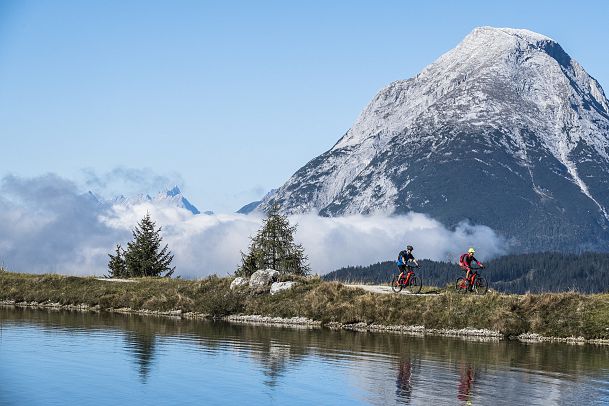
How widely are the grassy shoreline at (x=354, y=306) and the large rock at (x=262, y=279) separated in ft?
3.20

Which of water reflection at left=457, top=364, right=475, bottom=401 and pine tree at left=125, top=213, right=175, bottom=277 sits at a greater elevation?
pine tree at left=125, top=213, right=175, bottom=277

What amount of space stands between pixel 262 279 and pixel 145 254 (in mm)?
32607

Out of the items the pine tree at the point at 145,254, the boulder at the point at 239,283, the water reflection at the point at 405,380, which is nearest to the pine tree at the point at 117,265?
the pine tree at the point at 145,254

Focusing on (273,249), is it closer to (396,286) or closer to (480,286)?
(396,286)

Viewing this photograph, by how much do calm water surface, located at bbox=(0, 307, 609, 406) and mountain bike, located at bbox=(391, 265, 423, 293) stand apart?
865 cm

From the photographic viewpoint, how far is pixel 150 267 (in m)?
96.1

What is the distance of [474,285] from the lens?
61250 mm

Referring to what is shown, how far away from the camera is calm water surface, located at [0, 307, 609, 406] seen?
1230 inches

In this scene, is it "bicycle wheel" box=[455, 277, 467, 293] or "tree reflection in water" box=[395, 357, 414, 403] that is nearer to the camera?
"tree reflection in water" box=[395, 357, 414, 403]

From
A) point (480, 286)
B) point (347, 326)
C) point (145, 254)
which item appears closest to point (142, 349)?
point (347, 326)

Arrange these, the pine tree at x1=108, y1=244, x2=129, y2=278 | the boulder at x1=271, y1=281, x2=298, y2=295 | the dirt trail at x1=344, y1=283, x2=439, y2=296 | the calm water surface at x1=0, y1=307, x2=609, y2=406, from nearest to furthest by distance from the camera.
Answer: the calm water surface at x1=0, y1=307, x2=609, y2=406 < the dirt trail at x1=344, y1=283, x2=439, y2=296 < the boulder at x1=271, y1=281, x2=298, y2=295 < the pine tree at x1=108, y1=244, x2=129, y2=278

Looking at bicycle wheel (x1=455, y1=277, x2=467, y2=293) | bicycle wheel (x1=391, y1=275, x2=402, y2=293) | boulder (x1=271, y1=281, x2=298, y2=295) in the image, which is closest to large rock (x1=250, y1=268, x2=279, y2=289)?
boulder (x1=271, y1=281, x2=298, y2=295)

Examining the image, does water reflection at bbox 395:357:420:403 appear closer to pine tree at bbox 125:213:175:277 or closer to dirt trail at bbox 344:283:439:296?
dirt trail at bbox 344:283:439:296

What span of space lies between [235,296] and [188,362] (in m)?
28.3
